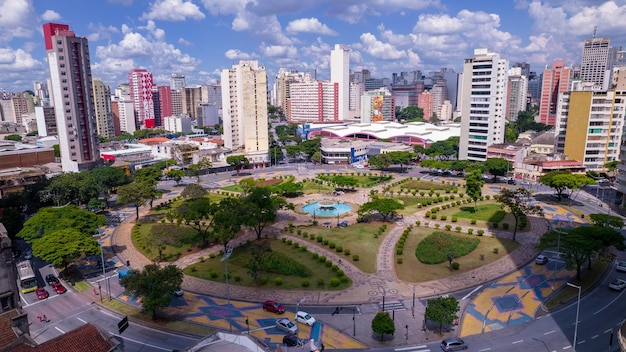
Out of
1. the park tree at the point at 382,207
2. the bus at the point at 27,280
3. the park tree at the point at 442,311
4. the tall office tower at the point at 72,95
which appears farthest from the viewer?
the tall office tower at the point at 72,95

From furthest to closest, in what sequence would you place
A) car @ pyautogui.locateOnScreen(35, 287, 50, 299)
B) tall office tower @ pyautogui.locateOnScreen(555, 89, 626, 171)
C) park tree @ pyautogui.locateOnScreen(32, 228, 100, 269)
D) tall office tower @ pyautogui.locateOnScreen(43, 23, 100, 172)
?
tall office tower @ pyautogui.locateOnScreen(555, 89, 626, 171)
tall office tower @ pyautogui.locateOnScreen(43, 23, 100, 172)
park tree @ pyautogui.locateOnScreen(32, 228, 100, 269)
car @ pyautogui.locateOnScreen(35, 287, 50, 299)

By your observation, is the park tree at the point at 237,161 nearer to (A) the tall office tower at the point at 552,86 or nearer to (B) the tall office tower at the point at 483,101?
(B) the tall office tower at the point at 483,101

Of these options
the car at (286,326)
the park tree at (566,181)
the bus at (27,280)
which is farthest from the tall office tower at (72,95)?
the park tree at (566,181)

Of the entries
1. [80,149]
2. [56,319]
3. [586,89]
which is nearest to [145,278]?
[56,319]

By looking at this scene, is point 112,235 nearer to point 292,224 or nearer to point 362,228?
point 292,224

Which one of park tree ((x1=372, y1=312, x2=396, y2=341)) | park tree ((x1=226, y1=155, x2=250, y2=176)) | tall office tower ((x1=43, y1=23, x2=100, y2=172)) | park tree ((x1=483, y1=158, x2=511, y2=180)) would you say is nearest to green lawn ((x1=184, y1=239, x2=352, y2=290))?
park tree ((x1=372, y1=312, x2=396, y2=341))

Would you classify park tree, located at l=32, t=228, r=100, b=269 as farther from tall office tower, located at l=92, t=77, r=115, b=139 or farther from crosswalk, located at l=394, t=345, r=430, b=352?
tall office tower, located at l=92, t=77, r=115, b=139
